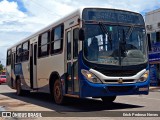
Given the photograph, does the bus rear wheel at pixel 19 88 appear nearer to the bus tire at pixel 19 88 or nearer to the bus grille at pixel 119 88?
the bus tire at pixel 19 88

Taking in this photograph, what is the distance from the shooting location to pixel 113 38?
11789 mm

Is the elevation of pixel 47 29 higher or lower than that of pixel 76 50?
higher

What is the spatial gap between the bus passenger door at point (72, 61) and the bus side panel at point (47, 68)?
2.12ft

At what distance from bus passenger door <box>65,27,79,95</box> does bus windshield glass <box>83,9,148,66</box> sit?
1.96ft

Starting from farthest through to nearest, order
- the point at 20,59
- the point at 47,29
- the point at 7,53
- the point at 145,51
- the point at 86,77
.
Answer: the point at 7,53, the point at 20,59, the point at 47,29, the point at 145,51, the point at 86,77

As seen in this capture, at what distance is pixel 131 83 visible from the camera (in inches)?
462

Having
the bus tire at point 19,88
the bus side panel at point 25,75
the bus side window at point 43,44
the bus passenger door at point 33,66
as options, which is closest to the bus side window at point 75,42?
the bus side window at point 43,44

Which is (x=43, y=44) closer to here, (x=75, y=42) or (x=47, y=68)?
(x=47, y=68)

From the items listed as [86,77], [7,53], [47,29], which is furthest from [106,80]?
[7,53]

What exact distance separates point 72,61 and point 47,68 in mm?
3028

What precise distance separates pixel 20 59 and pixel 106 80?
411 inches

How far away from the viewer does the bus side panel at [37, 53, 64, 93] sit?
1349 centimetres

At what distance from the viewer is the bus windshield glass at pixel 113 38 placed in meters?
11.5

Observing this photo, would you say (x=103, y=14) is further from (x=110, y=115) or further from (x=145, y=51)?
(x=110, y=115)
